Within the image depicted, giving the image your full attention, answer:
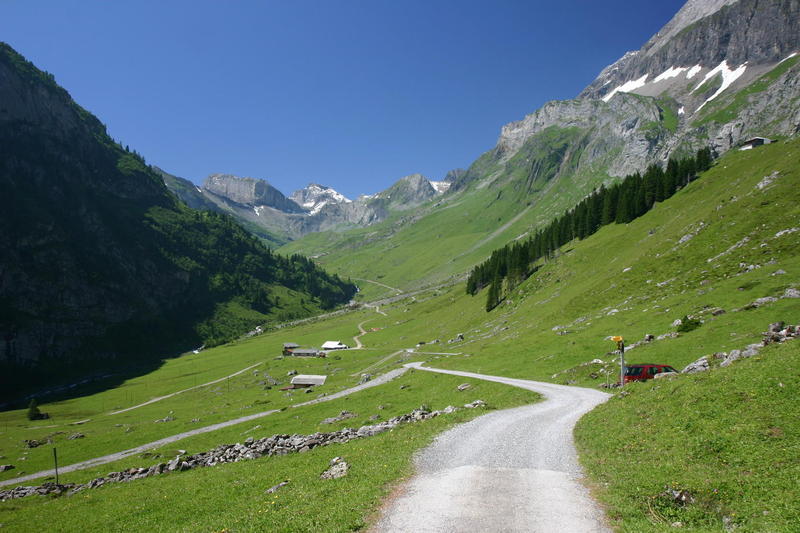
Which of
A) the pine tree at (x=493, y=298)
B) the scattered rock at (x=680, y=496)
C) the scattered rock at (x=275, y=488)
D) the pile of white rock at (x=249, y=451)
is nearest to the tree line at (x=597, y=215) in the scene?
the pine tree at (x=493, y=298)

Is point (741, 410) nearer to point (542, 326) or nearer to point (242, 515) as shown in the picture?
point (242, 515)

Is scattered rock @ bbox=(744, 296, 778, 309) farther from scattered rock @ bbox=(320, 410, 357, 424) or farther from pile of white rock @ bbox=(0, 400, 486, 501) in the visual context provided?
scattered rock @ bbox=(320, 410, 357, 424)

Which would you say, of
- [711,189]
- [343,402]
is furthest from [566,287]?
[343,402]

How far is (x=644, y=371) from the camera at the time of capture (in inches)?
1339

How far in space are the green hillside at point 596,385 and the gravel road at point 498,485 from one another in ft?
3.59

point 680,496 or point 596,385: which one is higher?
point 680,496

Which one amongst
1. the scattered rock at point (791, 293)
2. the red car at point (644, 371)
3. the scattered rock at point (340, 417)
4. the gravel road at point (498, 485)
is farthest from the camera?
the scattered rock at point (340, 417)

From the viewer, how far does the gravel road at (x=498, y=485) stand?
12.7 m

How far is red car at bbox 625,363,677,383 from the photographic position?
33188 mm

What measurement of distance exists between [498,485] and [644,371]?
2519cm

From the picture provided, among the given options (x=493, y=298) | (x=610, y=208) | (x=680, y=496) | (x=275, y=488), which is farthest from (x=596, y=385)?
(x=610, y=208)

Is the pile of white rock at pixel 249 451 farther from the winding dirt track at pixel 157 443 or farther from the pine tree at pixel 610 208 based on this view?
the pine tree at pixel 610 208

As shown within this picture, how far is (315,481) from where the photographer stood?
19.0 metres

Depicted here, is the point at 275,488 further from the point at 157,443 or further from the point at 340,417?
the point at 157,443
